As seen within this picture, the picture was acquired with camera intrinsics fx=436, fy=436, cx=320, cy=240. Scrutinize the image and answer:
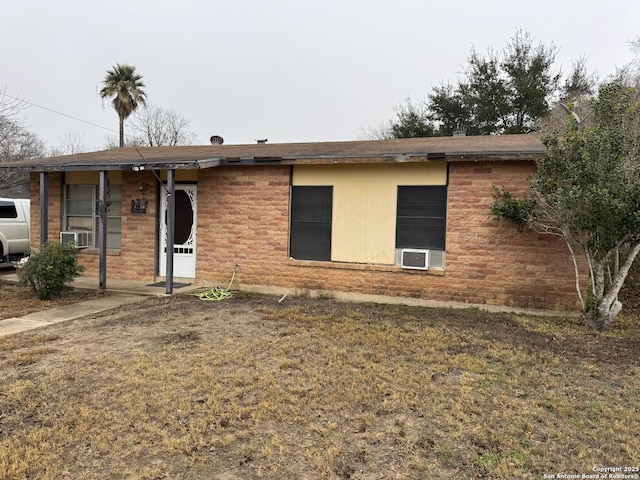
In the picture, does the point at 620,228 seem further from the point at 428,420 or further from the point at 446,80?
the point at 446,80

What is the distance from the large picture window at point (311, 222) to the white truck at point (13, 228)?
8418 mm

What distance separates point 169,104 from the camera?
37.4 metres

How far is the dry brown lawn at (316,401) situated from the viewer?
109 inches

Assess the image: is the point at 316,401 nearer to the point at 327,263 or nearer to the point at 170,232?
the point at 327,263

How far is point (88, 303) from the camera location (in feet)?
25.5

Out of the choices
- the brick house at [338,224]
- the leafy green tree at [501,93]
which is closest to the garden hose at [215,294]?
the brick house at [338,224]

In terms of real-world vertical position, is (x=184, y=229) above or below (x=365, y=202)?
→ below

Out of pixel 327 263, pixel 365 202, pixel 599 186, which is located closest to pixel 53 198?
pixel 327 263

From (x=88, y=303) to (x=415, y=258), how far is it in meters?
5.93

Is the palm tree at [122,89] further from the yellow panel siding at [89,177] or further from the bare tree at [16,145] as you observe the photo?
the yellow panel siding at [89,177]

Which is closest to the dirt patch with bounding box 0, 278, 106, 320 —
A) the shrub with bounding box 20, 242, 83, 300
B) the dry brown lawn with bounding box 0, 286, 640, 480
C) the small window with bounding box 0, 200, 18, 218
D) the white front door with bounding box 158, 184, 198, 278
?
the shrub with bounding box 20, 242, 83, 300

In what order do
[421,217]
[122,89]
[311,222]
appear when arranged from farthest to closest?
[122,89], [311,222], [421,217]

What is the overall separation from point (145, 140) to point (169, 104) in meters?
3.89

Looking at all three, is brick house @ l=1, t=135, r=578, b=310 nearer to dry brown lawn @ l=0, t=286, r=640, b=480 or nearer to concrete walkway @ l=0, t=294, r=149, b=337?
concrete walkway @ l=0, t=294, r=149, b=337
